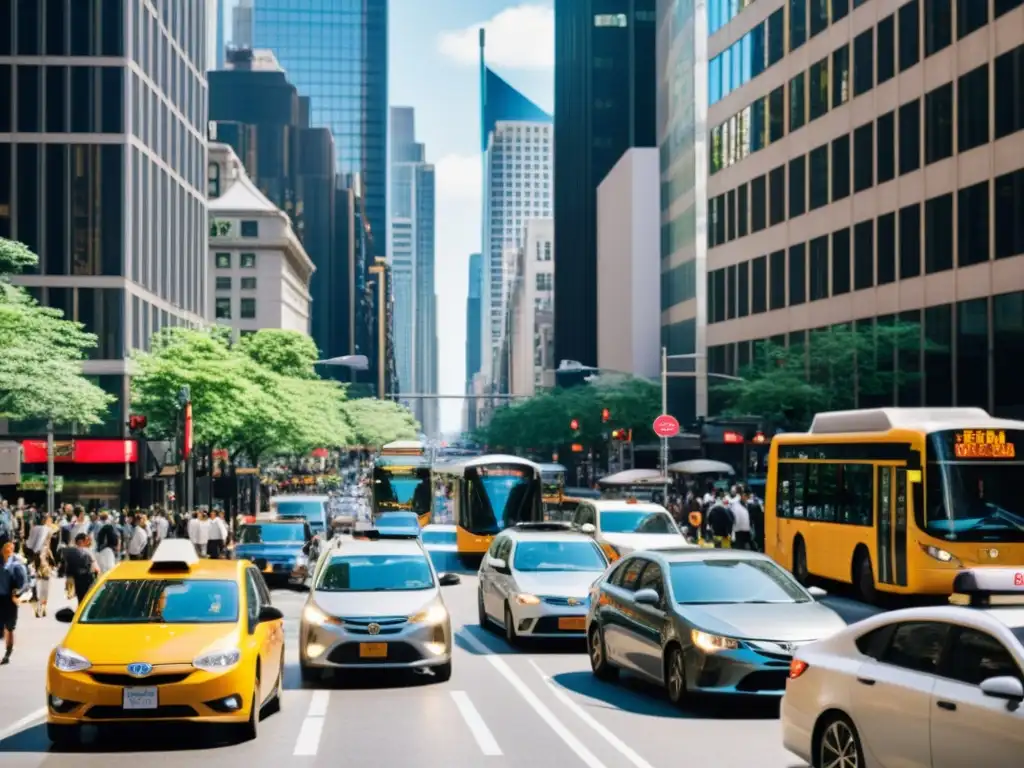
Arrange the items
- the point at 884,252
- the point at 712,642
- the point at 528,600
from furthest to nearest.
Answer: the point at 884,252 → the point at 528,600 → the point at 712,642

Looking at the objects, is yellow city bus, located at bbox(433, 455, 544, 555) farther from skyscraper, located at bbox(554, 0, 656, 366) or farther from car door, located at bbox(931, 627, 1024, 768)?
skyscraper, located at bbox(554, 0, 656, 366)

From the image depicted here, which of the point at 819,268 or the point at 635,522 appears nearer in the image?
the point at 635,522

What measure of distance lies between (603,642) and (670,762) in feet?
18.2

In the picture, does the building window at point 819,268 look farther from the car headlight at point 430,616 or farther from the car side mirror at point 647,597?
the car side mirror at point 647,597

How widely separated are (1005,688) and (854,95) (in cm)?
5508

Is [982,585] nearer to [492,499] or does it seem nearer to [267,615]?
[267,615]

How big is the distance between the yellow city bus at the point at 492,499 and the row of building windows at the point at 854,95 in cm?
1784

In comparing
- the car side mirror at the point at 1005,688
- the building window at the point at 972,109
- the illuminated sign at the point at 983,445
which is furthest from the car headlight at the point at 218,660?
the building window at the point at 972,109

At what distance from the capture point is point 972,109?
4997 cm

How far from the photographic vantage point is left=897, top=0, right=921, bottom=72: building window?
54500 millimetres

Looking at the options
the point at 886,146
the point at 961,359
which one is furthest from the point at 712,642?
the point at 886,146

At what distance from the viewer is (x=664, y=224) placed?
4380 inches

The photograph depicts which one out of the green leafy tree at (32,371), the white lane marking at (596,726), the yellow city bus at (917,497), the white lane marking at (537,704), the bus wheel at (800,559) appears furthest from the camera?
the green leafy tree at (32,371)

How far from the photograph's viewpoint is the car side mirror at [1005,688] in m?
8.52
